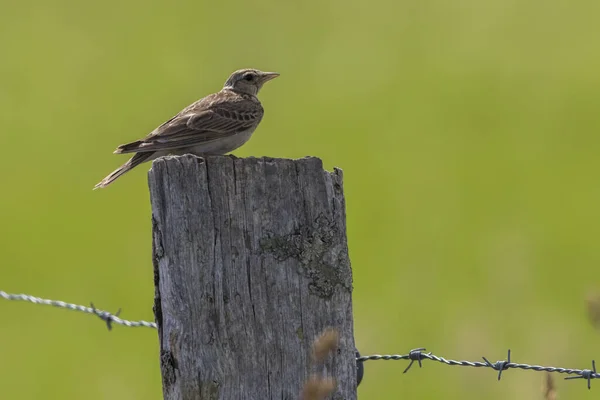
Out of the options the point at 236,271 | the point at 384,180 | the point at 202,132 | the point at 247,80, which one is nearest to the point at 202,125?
the point at 202,132

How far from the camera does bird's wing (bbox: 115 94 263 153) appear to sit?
6.74 m

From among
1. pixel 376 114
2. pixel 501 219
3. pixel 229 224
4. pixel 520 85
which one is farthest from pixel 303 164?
pixel 520 85

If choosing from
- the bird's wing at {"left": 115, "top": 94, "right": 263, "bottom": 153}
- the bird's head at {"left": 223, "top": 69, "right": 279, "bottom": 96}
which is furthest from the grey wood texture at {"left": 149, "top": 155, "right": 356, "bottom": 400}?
the bird's head at {"left": 223, "top": 69, "right": 279, "bottom": 96}

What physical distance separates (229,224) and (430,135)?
13503 millimetres

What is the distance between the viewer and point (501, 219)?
13945 millimetres

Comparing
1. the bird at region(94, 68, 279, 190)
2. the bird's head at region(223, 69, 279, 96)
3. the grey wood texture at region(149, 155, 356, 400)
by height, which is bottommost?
the grey wood texture at region(149, 155, 356, 400)

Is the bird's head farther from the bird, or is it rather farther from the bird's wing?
the bird's wing

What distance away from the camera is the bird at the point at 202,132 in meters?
6.74

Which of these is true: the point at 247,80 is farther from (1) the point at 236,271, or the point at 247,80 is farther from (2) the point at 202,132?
(1) the point at 236,271

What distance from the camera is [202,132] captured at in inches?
277

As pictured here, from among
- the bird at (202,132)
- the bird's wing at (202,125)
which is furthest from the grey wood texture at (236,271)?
the bird's wing at (202,125)

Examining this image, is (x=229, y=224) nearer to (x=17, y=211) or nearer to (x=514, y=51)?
(x=17, y=211)

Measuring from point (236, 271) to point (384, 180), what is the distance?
37.5 feet

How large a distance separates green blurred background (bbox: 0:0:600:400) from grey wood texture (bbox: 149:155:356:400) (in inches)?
154
